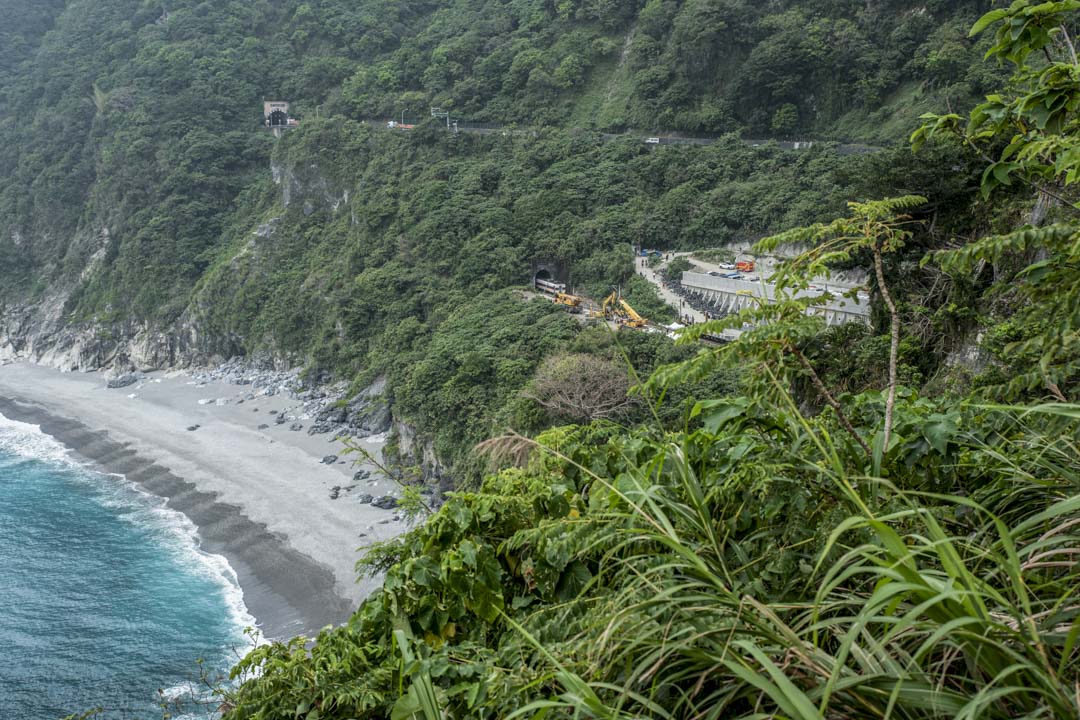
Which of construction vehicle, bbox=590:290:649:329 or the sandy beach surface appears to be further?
construction vehicle, bbox=590:290:649:329

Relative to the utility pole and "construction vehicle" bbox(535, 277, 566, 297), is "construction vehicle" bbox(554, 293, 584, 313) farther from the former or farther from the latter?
the utility pole

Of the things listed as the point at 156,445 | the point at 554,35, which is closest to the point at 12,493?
the point at 156,445

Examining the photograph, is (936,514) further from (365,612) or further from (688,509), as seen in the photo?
(365,612)

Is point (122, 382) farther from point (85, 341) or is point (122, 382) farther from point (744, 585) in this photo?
point (744, 585)

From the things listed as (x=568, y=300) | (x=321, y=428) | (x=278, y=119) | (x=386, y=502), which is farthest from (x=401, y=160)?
(x=386, y=502)

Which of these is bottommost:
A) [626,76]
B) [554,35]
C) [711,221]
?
[711,221]

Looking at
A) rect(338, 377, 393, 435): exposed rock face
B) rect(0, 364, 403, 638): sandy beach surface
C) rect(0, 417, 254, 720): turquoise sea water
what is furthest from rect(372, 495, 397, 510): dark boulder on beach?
rect(338, 377, 393, 435): exposed rock face
